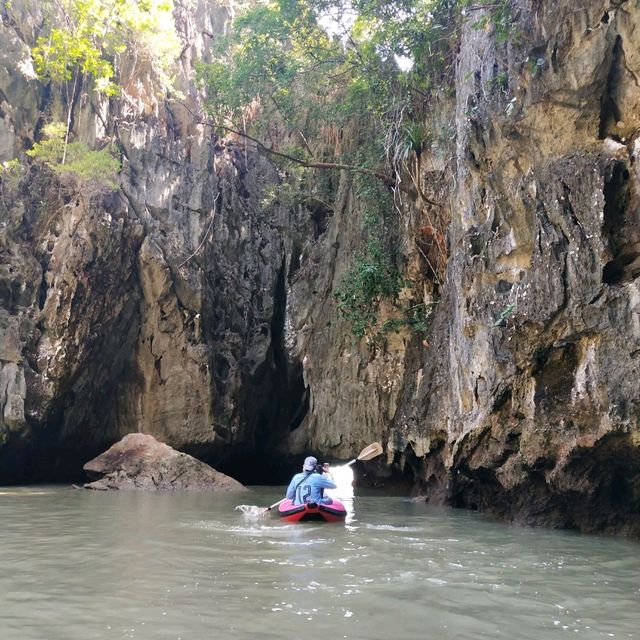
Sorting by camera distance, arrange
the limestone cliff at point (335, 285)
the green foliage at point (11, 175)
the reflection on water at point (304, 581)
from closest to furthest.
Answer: the reflection on water at point (304, 581)
the limestone cliff at point (335, 285)
the green foliage at point (11, 175)

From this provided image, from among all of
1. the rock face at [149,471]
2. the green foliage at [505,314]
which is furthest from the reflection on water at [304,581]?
the rock face at [149,471]

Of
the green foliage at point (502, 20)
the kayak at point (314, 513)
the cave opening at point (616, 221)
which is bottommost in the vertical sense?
the kayak at point (314, 513)

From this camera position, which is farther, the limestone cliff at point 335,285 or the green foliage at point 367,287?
the green foliage at point 367,287

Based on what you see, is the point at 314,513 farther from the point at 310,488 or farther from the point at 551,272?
the point at 551,272

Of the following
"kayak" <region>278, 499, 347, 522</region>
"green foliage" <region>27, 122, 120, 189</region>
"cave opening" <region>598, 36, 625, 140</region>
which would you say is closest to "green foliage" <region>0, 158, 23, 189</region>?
"green foliage" <region>27, 122, 120, 189</region>

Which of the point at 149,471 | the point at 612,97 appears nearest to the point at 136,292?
the point at 149,471

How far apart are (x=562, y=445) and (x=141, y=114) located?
15.3 meters

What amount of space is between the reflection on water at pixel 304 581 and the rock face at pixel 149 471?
5.00 metres

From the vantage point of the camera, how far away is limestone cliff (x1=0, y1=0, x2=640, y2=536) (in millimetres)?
8547

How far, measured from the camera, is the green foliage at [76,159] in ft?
55.5

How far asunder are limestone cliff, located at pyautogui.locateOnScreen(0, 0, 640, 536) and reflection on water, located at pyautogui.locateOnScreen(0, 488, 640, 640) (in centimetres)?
206

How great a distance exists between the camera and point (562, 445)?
28.5ft

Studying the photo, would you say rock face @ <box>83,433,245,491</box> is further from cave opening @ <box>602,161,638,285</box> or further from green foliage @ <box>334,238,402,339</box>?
cave opening @ <box>602,161,638,285</box>

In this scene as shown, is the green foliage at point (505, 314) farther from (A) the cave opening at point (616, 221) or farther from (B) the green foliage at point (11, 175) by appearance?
(B) the green foliage at point (11, 175)
